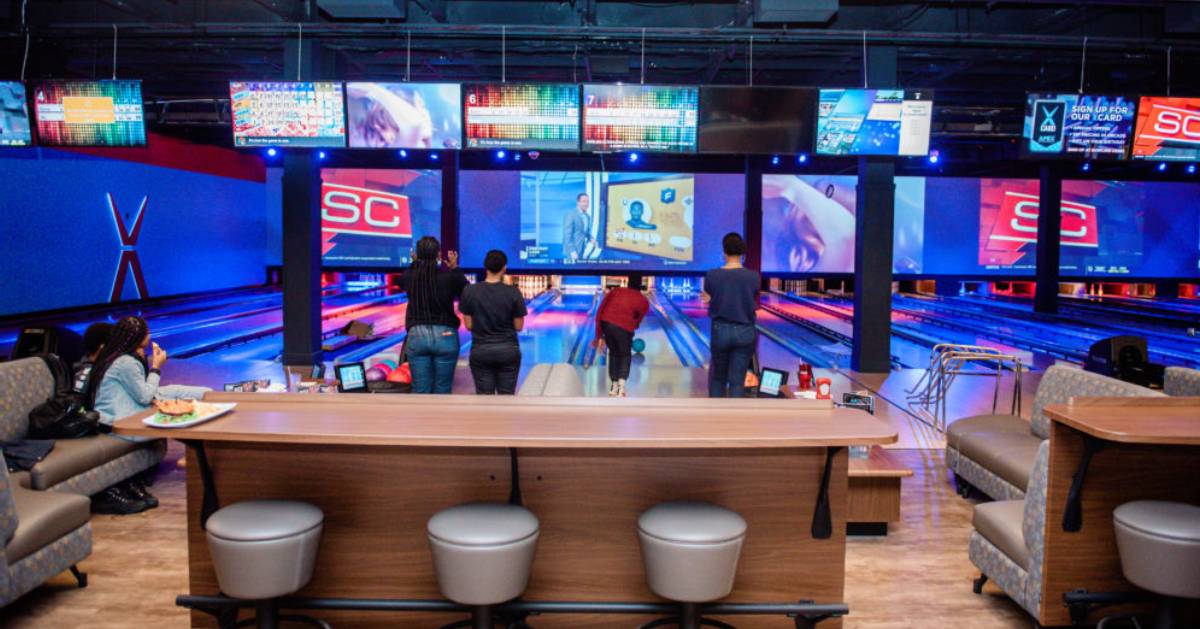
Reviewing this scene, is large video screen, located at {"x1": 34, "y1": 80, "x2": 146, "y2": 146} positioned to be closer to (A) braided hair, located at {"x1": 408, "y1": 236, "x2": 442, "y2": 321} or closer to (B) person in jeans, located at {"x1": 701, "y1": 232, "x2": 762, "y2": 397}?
(A) braided hair, located at {"x1": 408, "y1": 236, "x2": 442, "y2": 321}

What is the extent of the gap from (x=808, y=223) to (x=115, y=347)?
38.3ft

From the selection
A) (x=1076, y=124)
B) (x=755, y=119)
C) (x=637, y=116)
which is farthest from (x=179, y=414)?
(x=1076, y=124)

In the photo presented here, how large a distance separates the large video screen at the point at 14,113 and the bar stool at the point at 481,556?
6.52m

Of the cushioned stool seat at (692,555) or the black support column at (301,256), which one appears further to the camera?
Answer: the black support column at (301,256)

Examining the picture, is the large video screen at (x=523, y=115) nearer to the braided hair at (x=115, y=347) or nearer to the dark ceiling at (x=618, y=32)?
the dark ceiling at (x=618, y=32)

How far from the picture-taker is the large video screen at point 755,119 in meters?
6.38

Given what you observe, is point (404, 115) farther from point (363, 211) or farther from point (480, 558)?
point (363, 211)

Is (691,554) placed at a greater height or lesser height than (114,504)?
greater

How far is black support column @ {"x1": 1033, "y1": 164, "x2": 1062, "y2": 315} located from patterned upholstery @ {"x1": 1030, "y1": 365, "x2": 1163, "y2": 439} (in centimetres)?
1083

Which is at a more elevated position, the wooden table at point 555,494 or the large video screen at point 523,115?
the large video screen at point 523,115

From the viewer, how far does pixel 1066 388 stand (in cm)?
395

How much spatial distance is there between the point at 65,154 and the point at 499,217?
6312mm

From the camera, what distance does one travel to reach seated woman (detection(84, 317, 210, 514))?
3.92m

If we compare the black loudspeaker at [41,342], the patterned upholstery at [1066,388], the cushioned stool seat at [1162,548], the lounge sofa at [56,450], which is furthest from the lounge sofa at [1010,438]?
the black loudspeaker at [41,342]
